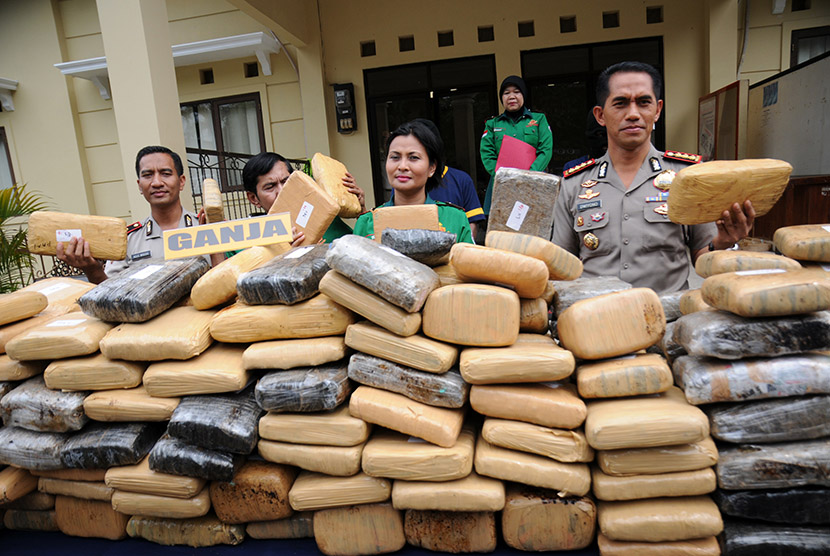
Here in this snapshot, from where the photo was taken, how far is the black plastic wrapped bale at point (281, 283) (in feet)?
4.84

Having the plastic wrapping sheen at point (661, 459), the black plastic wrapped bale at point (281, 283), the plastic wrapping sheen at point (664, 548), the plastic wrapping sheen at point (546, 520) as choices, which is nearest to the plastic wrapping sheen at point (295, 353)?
the black plastic wrapped bale at point (281, 283)

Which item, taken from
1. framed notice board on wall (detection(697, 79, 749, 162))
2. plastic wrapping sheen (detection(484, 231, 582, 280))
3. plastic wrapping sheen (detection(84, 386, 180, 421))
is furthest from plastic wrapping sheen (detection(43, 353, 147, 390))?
framed notice board on wall (detection(697, 79, 749, 162))

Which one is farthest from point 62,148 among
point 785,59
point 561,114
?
point 785,59

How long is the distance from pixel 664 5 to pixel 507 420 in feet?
24.2

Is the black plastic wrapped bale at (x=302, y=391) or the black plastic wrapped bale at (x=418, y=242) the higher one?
the black plastic wrapped bale at (x=418, y=242)

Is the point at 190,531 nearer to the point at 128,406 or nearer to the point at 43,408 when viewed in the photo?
the point at 128,406

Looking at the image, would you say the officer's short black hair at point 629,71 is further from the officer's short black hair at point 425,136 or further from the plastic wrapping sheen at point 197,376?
the plastic wrapping sheen at point 197,376

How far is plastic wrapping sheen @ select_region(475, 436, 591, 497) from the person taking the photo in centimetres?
132

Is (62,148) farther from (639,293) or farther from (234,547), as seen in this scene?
(639,293)

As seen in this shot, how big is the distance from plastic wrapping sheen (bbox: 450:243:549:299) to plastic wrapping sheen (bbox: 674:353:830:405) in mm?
479

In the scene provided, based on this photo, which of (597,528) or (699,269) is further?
(699,269)

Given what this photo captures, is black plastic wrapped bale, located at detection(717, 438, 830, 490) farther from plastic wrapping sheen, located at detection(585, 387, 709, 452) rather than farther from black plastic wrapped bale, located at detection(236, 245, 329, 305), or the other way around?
black plastic wrapped bale, located at detection(236, 245, 329, 305)

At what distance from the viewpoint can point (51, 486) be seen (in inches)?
67.7

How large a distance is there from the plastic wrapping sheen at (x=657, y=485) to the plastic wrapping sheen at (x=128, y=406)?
1304 mm
